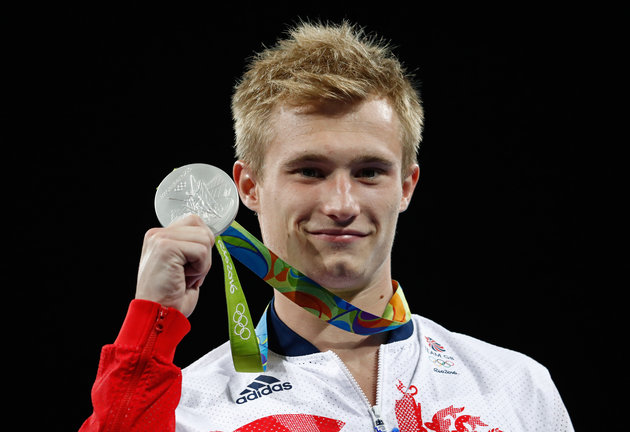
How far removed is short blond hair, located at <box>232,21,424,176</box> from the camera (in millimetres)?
2432

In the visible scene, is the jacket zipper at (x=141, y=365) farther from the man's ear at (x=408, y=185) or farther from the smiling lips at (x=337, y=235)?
the man's ear at (x=408, y=185)

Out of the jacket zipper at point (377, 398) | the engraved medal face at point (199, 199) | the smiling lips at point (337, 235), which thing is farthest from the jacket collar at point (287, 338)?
the engraved medal face at point (199, 199)

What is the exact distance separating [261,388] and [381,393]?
427 millimetres

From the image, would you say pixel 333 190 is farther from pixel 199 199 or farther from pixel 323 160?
pixel 199 199

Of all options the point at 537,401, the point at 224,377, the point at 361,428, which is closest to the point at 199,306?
the point at 224,377

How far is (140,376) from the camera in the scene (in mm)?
1863

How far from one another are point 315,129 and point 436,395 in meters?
1.06

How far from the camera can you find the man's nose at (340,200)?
231cm

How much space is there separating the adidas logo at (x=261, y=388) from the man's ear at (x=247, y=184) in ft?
2.14

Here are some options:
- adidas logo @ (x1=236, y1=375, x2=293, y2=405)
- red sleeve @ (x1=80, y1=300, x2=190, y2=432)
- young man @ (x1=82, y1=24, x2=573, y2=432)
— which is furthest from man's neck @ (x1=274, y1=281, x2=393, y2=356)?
red sleeve @ (x1=80, y1=300, x2=190, y2=432)

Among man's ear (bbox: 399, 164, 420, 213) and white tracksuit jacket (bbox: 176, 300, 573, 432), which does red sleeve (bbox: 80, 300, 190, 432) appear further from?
man's ear (bbox: 399, 164, 420, 213)

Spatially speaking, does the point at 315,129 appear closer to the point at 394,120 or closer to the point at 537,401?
the point at 394,120

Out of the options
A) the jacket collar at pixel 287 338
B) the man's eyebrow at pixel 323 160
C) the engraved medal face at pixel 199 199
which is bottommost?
the jacket collar at pixel 287 338

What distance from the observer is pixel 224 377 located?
2.42 metres
